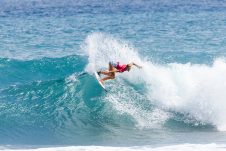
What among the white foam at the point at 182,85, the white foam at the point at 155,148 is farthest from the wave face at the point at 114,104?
the white foam at the point at 155,148

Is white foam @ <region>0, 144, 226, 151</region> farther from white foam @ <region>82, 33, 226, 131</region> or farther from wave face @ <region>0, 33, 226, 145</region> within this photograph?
white foam @ <region>82, 33, 226, 131</region>

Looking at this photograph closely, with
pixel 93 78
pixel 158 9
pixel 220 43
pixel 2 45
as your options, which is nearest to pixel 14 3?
pixel 158 9

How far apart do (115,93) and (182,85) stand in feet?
9.76

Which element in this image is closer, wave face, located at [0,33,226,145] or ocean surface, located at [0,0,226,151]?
ocean surface, located at [0,0,226,151]

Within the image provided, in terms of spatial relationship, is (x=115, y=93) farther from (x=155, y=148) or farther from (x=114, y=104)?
(x=155, y=148)

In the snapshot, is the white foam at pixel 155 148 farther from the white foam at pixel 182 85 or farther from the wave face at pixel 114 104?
the white foam at pixel 182 85

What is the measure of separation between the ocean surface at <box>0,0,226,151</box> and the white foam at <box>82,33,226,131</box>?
0.04 meters

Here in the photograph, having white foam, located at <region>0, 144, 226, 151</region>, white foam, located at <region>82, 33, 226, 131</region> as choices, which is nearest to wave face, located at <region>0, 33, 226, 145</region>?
white foam, located at <region>82, 33, 226, 131</region>

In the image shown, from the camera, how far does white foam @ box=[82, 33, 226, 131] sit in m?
20.0

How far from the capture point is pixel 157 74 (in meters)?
23.6

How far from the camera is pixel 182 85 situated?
73.3 ft

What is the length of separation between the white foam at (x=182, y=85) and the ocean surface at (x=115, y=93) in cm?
4

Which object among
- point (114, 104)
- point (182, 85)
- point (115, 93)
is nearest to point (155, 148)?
point (114, 104)

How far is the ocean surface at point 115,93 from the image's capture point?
18047 millimetres
